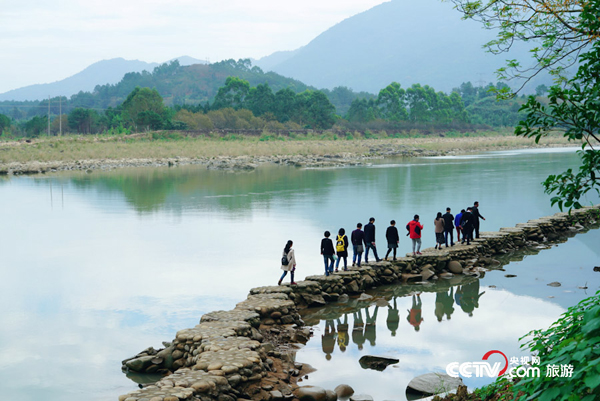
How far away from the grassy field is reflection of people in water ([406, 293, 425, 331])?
53.8 m

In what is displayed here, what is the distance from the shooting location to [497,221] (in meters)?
25.0

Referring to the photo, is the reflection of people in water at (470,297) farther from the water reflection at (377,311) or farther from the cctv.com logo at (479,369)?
the cctv.com logo at (479,369)

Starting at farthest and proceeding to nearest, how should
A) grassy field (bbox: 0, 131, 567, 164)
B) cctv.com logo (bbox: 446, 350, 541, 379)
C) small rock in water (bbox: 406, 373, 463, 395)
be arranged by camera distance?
1. grassy field (bbox: 0, 131, 567, 164)
2. cctv.com logo (bbox: 446, 350, 541, 379)
3. small rock in water (bbox: 406, 373, 463, 395)

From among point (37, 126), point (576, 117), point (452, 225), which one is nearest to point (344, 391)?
point (576, 117)

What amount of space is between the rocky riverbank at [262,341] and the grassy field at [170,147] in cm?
5205

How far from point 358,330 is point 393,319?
1156mm

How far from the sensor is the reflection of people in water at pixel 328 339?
36.0 feet

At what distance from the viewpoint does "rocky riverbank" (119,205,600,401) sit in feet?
26.9

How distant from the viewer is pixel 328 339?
11625 millimetres

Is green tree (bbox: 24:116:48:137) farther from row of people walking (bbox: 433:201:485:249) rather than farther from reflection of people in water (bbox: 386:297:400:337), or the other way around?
reflection of people in water (bbox: 386:297:400:337)

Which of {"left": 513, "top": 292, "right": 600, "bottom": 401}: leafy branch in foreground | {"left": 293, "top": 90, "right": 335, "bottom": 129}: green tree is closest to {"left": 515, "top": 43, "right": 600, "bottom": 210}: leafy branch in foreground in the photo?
{"left": 513, "top": 292, "right": 600, "bottom": 401}: leafy branch in foreground

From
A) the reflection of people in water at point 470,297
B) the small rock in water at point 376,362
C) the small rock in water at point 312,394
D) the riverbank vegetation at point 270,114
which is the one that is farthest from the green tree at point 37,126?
the small rock in water at point 312,394

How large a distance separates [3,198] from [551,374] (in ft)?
115

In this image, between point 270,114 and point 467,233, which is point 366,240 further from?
point 270,114
